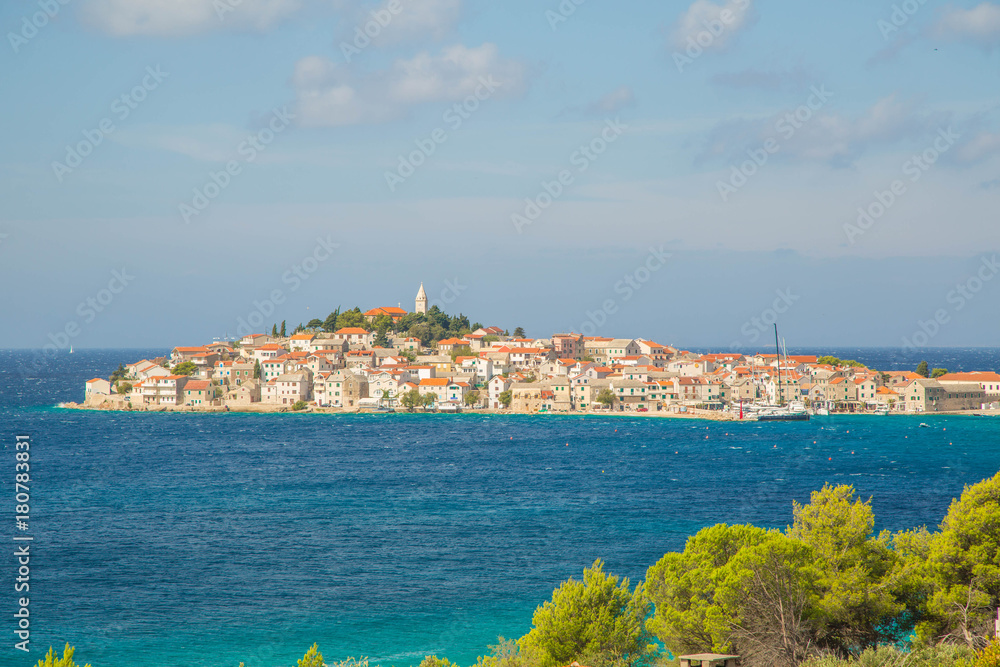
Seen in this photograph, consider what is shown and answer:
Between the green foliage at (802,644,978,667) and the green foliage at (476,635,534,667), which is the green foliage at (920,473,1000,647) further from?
the green foliage at (476,635,534,667)

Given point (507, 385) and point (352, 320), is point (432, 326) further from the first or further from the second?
point (507, 385)

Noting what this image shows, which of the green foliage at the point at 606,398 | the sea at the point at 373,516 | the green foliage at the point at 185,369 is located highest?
the green foliage at the point at 185,369

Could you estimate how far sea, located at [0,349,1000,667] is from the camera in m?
14.8

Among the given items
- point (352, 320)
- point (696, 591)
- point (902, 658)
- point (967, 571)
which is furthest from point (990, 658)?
point (352, 320)

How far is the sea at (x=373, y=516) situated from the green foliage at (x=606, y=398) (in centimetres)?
1011

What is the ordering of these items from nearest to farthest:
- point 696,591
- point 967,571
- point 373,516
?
point 696,591 < point 967,571 < point 373,516

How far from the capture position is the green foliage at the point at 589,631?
1024 centimetres

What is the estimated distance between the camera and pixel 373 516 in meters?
24.4

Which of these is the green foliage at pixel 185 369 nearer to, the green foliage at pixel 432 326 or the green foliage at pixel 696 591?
the green foliage at pixel 432 326

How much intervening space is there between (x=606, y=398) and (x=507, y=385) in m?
7.00

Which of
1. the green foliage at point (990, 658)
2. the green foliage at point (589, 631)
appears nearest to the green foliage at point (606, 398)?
the green foliage at point (589, 631)

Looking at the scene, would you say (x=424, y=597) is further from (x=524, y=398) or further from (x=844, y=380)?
(x=844, y=380)

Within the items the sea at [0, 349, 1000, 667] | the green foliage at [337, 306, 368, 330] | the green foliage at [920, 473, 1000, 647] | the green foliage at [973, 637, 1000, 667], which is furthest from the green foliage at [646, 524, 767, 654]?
the green foliage at [337, 306, 368, 330]

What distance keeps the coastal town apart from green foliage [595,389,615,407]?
0.23ft
